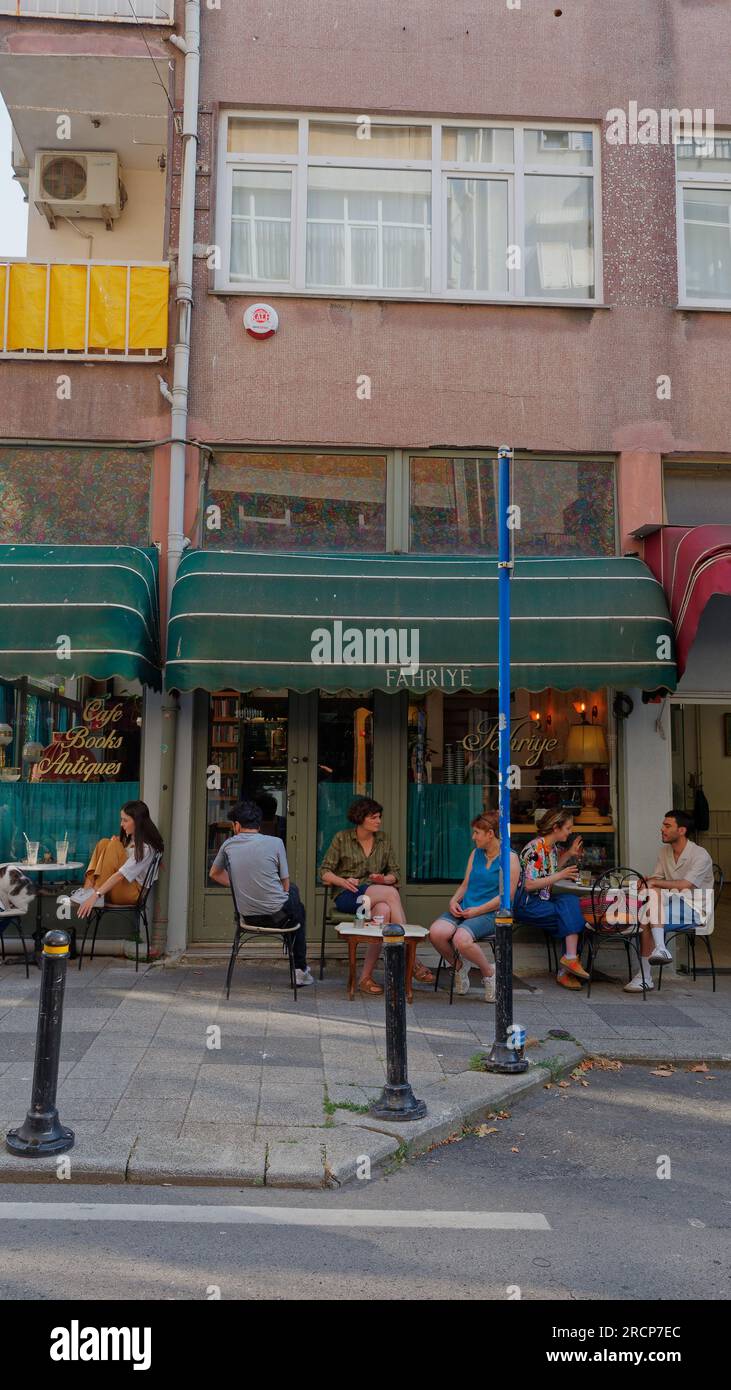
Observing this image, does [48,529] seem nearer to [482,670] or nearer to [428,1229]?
[482,670]

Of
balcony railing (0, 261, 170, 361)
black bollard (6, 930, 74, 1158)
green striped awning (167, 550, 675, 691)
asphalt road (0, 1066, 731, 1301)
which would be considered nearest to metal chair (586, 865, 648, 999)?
green striped awning (167, 550, 675, 691)

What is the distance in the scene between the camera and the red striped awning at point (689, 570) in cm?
895

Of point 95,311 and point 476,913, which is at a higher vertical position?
point 95,311

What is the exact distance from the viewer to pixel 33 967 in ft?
30.1

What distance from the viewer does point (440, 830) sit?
33.0 ft

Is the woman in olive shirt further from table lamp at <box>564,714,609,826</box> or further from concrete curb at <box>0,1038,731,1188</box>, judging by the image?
concrete curb at <box>0,1038,731,1188</box>

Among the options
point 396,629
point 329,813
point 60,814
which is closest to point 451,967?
point 329,813

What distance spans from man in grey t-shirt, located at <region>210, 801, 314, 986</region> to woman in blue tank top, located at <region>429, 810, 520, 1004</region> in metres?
1.18

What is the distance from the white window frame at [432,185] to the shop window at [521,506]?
1596mm

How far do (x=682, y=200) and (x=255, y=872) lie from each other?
25.5 feet

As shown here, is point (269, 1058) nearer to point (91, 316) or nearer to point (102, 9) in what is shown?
point (91, 316)

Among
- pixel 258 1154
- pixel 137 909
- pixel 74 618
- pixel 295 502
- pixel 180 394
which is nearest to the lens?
pixel 258 1154

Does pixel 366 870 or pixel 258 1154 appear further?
pixel 366 870

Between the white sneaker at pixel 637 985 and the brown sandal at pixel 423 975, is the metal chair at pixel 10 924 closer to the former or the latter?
the brown sandal at pixel 423 975
